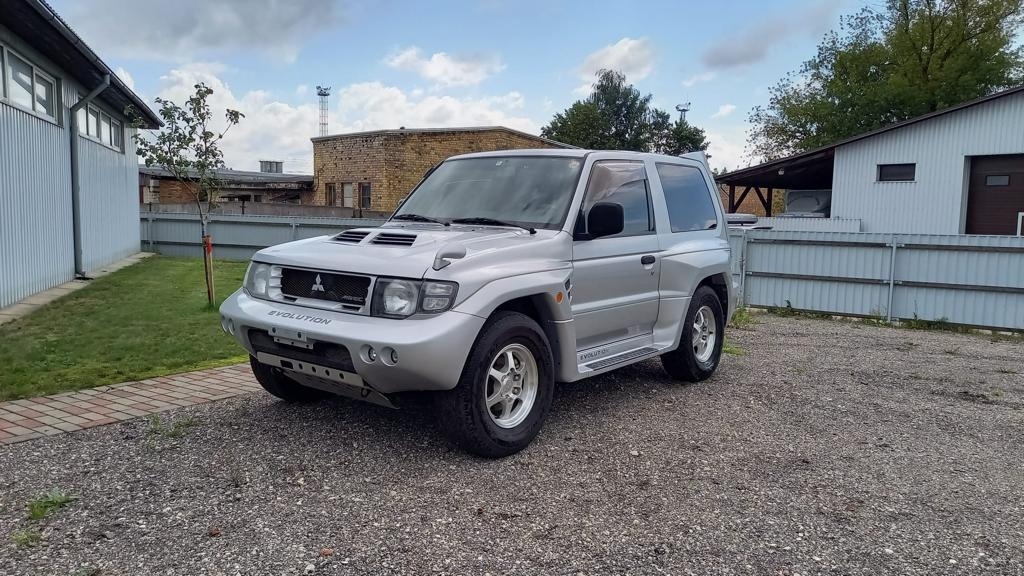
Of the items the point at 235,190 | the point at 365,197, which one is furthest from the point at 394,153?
the point at 235,190

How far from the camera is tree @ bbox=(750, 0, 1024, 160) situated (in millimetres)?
38031

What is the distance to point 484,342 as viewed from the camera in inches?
166

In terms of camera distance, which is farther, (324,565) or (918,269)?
(918,269)

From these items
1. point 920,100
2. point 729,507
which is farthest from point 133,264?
point 920,100

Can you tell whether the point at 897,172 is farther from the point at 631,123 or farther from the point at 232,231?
the point at 631,123

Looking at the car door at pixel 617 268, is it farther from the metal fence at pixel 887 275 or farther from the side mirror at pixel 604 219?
the metal fence at pixel 887 275

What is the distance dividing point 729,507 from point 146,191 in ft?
106

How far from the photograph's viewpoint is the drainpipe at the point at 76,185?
12.9 meters

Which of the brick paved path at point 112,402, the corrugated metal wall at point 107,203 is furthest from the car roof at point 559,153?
the corrugated metal wall at point 107,203

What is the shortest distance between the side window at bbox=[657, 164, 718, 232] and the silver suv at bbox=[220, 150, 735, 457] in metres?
0.04

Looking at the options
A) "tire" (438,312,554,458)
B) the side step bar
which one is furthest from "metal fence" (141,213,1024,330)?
"tire" (438,312,554,458)

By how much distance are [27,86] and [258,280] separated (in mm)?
8961

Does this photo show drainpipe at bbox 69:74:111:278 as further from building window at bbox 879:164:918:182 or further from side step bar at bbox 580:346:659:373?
building window at bbox 879:164:918:182

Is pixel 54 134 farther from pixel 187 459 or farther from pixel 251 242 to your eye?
pixel 187 459
